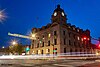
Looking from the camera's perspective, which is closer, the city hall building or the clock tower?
the city hall building

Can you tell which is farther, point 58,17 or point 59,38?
point 58,17

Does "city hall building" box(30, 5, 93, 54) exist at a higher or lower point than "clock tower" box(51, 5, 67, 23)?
lower

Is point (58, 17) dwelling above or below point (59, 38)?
above

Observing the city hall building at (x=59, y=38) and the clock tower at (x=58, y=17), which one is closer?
the city hall building at (x=59, y=38)

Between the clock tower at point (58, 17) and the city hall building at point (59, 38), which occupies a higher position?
the clock tower at point (58, 17)

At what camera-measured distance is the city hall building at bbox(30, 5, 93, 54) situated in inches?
2689

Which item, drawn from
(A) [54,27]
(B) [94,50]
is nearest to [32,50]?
(A) [54,27]

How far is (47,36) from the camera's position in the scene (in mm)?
74938

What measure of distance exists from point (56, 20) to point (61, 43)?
11270 millimetres

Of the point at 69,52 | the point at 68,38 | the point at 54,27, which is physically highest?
the point at 54,27

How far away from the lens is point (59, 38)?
67375 millimetres

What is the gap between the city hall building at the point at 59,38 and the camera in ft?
224

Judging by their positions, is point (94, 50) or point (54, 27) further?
point (94, 50)

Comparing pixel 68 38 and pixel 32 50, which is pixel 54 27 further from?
pixel 32 50
